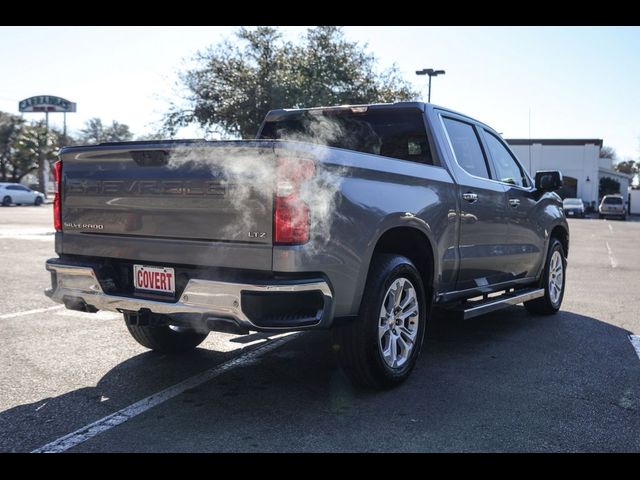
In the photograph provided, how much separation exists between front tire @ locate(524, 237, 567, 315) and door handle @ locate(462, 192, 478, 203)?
204cm

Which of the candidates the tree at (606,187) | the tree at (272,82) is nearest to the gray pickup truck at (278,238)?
the tree at (272,82)

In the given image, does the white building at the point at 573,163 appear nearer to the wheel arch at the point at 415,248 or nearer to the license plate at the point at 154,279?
the wheel arch at the point at 415,248

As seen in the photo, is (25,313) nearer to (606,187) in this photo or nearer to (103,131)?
(606,187)

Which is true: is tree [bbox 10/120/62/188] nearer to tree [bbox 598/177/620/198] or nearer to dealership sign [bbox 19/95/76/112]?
dealership sign [bbox 19/95/76/112]

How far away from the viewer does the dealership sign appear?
213ft

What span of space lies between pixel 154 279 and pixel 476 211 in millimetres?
2747

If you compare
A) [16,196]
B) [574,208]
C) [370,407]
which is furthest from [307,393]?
[16,196]

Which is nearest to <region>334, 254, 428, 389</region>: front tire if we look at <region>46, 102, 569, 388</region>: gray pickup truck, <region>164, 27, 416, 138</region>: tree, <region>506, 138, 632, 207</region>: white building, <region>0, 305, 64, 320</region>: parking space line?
<region>46, 102, 569, 388</region>: gray pickup truck

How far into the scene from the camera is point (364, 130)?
5398 mm

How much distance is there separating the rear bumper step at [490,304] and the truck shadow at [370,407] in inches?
14.6

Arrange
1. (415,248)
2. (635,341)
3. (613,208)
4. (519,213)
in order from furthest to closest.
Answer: (613,208) < (519,213) < (635,341) < (415,248)
